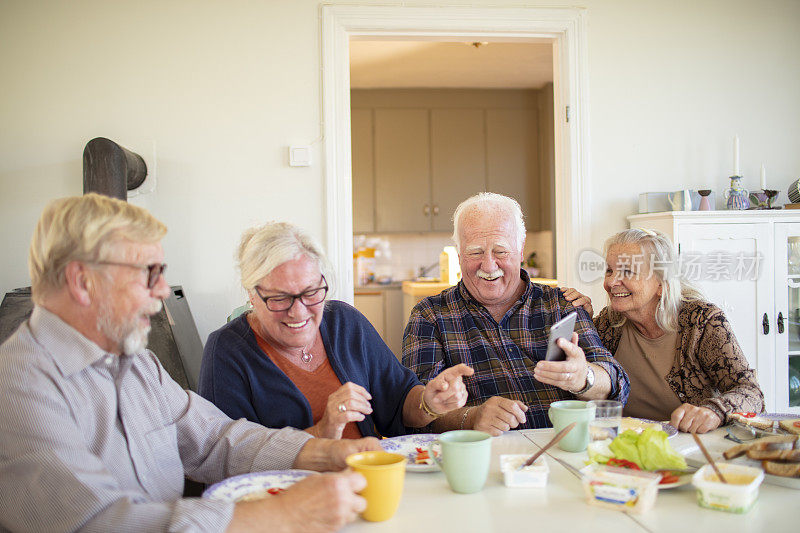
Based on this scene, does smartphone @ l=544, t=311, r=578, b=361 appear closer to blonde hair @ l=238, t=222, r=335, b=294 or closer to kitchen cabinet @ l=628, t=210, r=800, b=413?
blonde hair @ l=238, t=222, r=335, b=294

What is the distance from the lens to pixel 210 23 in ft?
9.87

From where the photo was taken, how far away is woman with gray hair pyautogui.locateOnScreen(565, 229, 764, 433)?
1.91m

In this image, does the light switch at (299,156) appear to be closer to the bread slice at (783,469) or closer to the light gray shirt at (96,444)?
the light gray shirt at (96,444)

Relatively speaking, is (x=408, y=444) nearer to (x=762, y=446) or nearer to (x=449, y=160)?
(x=762, y=446)

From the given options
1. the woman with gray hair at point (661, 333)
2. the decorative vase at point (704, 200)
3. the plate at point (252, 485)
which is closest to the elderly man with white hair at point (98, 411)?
the plate at point (252, 485)

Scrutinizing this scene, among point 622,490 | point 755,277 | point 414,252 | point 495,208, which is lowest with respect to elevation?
point 622,490

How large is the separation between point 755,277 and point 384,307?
9.77 ft

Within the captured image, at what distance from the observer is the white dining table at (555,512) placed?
0.97 m

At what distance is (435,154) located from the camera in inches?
220

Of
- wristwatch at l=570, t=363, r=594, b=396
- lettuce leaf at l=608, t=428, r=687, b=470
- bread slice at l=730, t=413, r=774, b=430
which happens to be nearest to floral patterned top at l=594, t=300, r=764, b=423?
bread slice at l=730, t=413, r=774, b=430

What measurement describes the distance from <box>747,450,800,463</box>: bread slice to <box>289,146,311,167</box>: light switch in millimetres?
2262

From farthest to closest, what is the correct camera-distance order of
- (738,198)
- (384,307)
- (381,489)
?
A: (384,307), (738,198), (381,489)

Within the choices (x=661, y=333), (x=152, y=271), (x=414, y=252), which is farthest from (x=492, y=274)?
(x=414, y=252)

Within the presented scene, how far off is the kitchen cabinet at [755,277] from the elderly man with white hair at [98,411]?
2.33m
